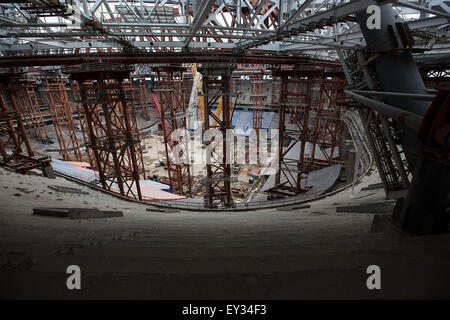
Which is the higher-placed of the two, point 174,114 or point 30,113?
point 174,114

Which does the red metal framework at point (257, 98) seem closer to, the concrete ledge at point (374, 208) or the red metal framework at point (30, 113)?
the concrete ledge at point (374, 208)

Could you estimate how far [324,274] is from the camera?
2.22 metres

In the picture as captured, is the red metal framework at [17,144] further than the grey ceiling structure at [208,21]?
Yes

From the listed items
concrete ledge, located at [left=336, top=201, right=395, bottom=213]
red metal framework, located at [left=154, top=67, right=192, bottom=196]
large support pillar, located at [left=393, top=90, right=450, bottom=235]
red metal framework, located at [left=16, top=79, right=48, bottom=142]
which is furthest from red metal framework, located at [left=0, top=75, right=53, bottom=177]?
large support pillar, located at [left=393, top=90, right=450, bottom=235]

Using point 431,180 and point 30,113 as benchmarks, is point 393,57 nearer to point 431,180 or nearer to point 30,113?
point 431,180

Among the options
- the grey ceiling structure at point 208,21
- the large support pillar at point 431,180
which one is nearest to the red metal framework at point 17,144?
the grey ceiling structure at point 208,21

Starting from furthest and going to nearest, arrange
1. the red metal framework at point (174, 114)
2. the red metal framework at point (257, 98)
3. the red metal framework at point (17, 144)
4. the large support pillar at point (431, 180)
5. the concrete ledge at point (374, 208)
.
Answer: the red metal framework at point (257, 98) < the red metal framework at point (174, 114) < the red metal framework at point (17, 144) < the concrete ledge at point (374, 208) < the large support pillar at point (431, 180)

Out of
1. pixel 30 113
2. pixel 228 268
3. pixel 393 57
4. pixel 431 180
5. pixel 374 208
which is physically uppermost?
pixel 393 57

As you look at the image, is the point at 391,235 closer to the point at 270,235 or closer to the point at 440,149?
the point at 440,149

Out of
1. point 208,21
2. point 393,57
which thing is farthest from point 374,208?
point 208,21

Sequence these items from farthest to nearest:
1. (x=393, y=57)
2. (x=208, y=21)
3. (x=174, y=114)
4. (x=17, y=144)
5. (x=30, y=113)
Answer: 1. (x=30, y=113)
2. (x=174, y=114)
3. (x=17, y=144)
4. (x=208, y=21)
5. (x=393, y=57)

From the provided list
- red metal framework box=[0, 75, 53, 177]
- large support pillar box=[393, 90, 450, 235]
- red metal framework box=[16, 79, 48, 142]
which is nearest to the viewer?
large support pillar box=[393, 90, 450, 235]

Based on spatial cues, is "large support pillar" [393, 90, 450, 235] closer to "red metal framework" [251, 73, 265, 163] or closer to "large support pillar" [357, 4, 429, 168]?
"large support pillar" [357, 4, 429, 168]
